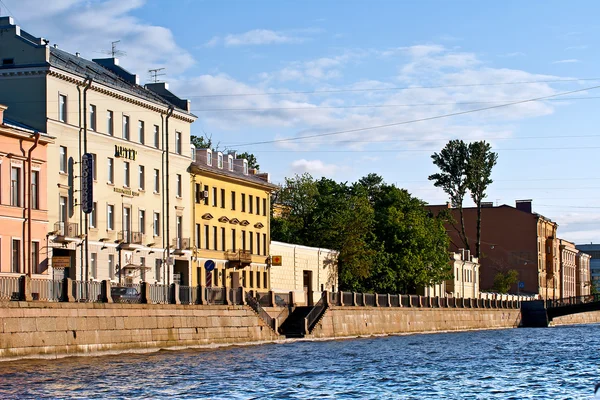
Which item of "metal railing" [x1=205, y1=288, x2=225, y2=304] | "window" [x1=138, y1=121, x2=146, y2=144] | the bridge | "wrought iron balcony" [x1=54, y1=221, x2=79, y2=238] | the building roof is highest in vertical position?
"window" [x1=138, y1=121, x2=146, y2=144]

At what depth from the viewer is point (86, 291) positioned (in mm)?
44469

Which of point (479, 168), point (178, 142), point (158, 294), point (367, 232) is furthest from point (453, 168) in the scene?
point (158, 294)

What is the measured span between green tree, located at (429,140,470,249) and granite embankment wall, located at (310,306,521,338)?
1305 cm

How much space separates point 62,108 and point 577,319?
92340 millimetres

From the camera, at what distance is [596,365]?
43750 mm

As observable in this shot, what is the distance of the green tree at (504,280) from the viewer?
131m

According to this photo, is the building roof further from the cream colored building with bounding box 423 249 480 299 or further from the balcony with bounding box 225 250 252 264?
the cream colored building with bounding box 423 249 480 299

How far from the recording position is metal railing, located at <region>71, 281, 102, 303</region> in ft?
143

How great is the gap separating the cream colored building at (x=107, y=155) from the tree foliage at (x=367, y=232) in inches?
831

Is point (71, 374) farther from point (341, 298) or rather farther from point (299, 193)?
point (299, 193)

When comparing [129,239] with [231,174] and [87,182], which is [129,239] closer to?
[87,182]

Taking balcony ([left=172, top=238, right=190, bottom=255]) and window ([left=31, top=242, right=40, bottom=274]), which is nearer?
window ([left=31, top=242, right=40, bottom=274])

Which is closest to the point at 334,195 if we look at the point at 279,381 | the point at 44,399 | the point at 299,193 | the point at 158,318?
the point at 299,193

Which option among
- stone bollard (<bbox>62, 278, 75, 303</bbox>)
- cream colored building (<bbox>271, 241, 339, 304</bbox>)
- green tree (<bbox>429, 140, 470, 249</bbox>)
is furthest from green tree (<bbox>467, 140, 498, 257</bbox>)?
stone bollard (<bbox>62, 278, 75, 303</bbox>)
